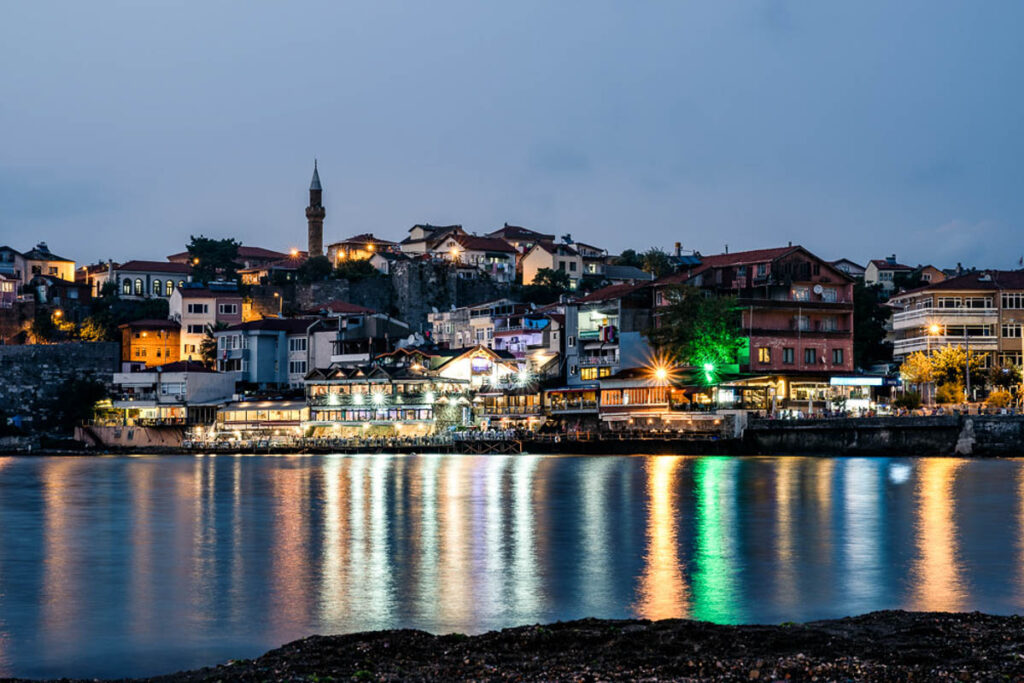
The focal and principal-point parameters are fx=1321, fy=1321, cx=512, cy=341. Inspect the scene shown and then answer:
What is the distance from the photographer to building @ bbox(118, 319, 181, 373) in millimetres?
119125

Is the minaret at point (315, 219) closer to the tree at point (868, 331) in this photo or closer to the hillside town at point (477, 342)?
the hillside town at point (477, 342)

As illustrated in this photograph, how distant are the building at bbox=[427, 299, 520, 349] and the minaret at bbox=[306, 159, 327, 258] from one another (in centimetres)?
3273

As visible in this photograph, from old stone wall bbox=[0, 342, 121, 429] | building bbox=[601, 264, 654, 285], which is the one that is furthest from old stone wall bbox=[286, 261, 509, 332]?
old stone wall bbox=[0, 342, 121, 429]

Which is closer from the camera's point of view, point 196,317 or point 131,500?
point 131,500

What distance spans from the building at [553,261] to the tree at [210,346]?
3440 centimetres

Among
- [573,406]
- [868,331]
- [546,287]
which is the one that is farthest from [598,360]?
[546,287]

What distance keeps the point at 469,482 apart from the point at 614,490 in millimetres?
9259

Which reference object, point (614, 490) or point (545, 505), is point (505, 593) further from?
point (614, 490)

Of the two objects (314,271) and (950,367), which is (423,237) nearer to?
(314,271)

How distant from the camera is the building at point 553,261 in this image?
141 meters

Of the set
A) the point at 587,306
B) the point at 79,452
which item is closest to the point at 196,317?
the point at 79,452

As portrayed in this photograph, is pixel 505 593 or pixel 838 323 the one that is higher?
pixel 838 323

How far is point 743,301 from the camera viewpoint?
90562mm

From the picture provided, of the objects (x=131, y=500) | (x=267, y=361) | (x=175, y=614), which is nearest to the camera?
(x=175, y=614)
